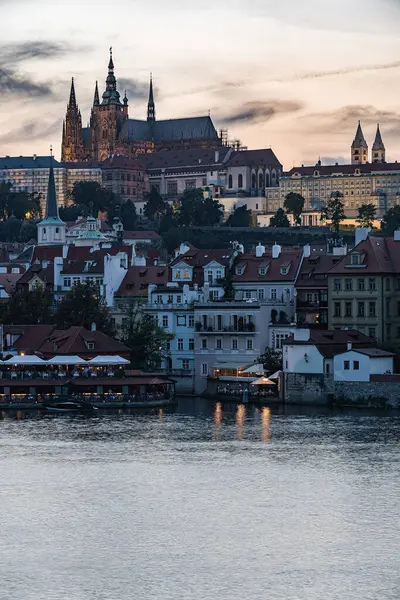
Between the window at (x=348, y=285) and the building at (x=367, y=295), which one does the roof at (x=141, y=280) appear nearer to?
the building at (x=367, y=295)

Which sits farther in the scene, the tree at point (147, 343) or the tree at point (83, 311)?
the tree at point (83, 311)

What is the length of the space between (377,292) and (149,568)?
42.9 m

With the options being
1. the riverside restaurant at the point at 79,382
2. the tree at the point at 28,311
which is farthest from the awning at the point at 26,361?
the tree at the point at 28,311

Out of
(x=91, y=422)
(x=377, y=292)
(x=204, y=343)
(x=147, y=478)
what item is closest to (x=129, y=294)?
(x=204, y=343)

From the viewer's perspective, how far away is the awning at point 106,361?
82.2 metres

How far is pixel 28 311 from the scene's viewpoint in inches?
3696

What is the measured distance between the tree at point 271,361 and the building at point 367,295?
4.14m

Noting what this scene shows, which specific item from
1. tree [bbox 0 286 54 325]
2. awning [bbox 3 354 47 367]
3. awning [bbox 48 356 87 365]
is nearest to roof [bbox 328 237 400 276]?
awning [bbox 48 356 87 365]

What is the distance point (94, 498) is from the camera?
2073 inches

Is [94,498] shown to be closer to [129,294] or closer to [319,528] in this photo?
[319,528]

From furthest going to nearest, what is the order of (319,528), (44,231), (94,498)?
1. (44,231)
2. (94,498)
3. (319,528)

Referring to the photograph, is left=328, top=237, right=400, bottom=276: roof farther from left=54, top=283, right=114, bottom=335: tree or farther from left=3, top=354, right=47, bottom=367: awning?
left=3, top=354, right=47, bottom=367: awning

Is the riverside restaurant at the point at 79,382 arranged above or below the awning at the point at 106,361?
below

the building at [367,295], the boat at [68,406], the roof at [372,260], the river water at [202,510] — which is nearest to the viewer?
the river water at [202,510]
